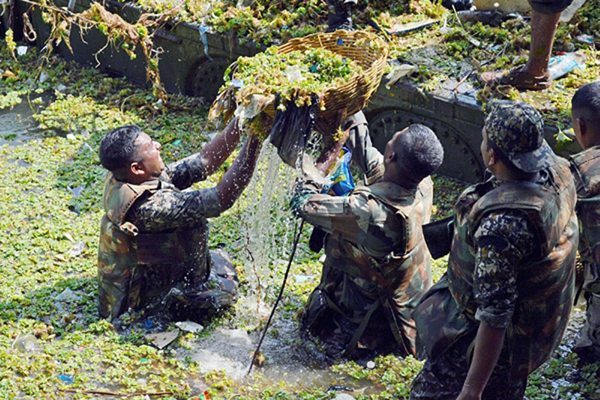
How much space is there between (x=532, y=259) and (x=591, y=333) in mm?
1642

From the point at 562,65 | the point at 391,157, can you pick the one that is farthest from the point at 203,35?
the point at 391,157

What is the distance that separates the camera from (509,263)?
3006 mm

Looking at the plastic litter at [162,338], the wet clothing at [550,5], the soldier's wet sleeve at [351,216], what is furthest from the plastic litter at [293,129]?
the wet clothing at [550,5]

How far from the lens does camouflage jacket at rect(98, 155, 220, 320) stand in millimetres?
4648

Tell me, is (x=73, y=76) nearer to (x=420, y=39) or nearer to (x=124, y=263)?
(x=420, y=39)

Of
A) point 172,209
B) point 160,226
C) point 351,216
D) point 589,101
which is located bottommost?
point 160,226

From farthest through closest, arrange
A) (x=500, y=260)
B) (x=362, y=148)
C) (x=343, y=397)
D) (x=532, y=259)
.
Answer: (x=362, y=148) → (x=343, y=397) → (x=532, y=259) → (x=500, y=260)

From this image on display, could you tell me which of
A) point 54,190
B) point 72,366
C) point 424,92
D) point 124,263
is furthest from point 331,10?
point 72,366

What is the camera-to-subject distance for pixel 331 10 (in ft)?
24.5

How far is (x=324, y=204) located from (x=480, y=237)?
1.28m

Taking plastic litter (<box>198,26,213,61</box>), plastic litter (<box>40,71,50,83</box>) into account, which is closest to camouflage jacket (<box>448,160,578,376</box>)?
plastic litter (<box>198,26,213,61</box>)

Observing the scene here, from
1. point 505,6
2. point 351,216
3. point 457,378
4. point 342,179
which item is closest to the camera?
point 457,378

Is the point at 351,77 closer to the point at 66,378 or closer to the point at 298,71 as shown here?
the point at 298,71

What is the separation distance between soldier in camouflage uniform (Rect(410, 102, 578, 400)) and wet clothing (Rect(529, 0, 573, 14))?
2.70 m
